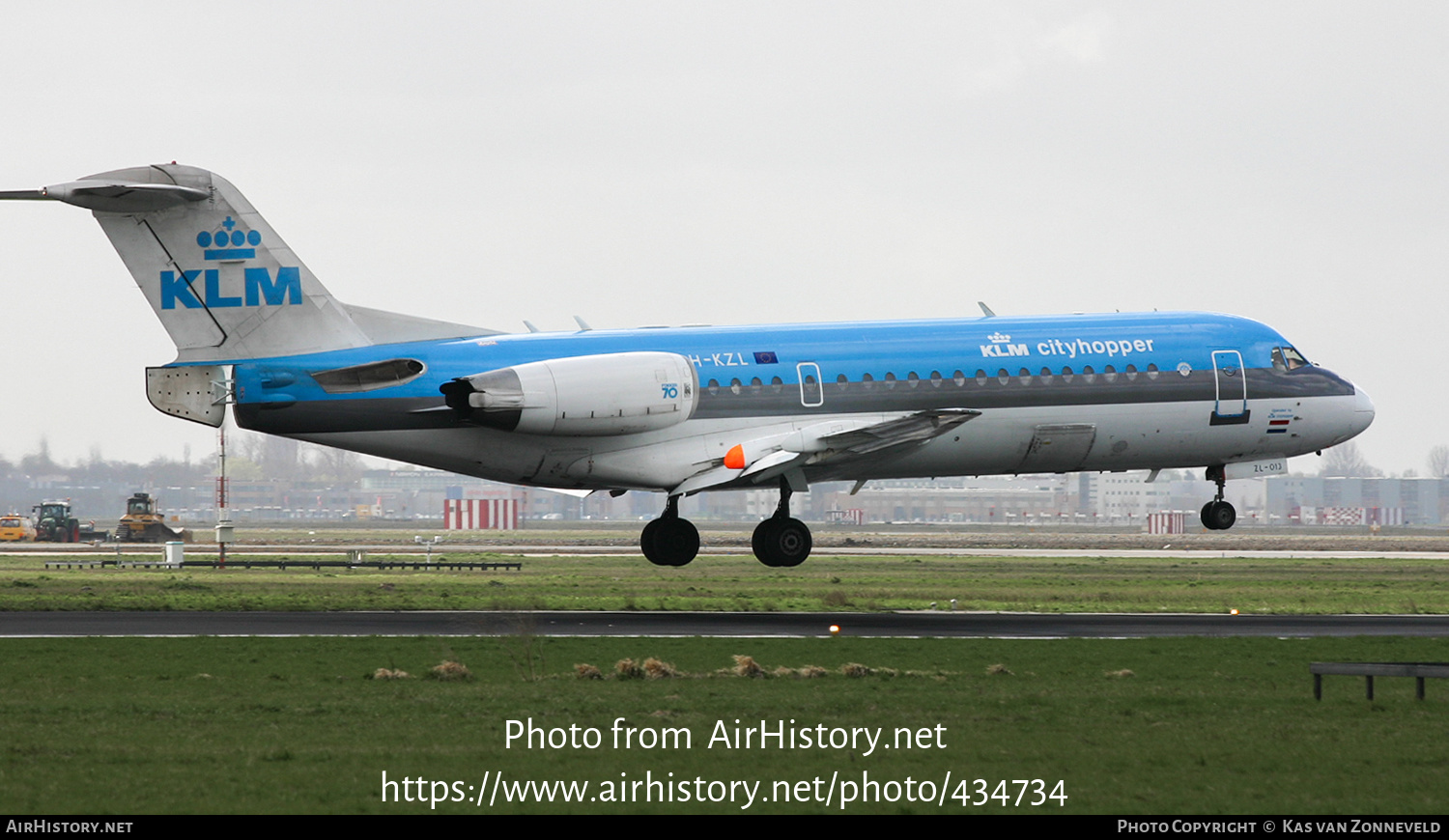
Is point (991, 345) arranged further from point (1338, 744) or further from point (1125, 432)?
point (1338, 744)

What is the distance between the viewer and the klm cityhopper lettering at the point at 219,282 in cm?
3294

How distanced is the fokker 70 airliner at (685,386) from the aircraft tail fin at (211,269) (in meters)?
0.04

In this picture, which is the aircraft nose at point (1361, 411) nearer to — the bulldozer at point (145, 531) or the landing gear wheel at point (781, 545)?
the landing gear wheel at point (781, 545)

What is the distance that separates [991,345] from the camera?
118 ft

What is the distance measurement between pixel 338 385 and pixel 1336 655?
18917 millimetres

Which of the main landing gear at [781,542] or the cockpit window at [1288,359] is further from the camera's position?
the cockpit window at [1288,359]

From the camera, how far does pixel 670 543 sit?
122ft

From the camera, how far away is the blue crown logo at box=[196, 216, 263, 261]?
3303cm

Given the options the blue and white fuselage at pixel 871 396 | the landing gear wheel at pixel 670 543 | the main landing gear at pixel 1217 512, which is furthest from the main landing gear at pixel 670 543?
the main landing gear at pixel 1217 512

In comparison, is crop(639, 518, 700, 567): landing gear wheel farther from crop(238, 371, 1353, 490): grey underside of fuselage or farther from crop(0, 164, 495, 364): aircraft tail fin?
crop(0, 164, 495, 364): aircraft tail fin

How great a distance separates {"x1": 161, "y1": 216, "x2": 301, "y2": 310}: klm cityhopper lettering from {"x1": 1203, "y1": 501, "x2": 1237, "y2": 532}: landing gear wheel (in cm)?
2091

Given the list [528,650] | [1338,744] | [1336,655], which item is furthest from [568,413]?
[1338,744]

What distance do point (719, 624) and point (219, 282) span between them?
11.9m

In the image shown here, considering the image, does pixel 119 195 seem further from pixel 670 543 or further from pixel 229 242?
pixel 670 543
